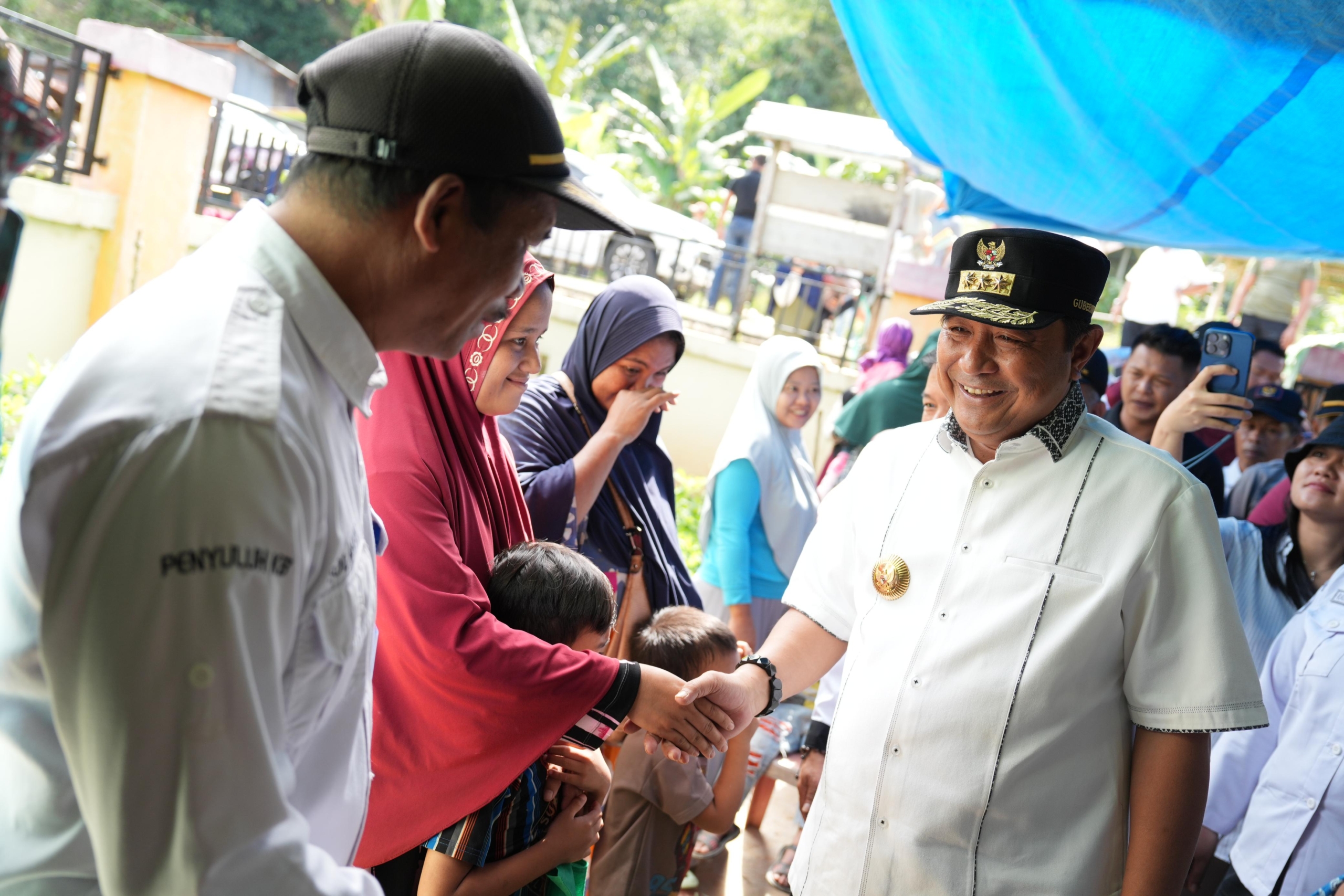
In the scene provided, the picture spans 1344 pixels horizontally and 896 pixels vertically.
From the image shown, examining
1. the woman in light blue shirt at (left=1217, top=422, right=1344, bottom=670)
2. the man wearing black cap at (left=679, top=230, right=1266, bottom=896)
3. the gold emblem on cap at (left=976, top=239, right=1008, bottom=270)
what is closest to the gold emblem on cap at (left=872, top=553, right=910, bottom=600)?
the man wearing black cap at (left=679, top=230, right=1266, bottom=896)

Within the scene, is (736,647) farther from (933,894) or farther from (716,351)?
(716,351)

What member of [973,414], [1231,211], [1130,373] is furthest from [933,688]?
[1130,373]

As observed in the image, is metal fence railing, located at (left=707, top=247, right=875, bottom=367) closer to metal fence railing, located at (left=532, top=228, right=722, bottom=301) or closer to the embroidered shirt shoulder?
metal fence railing, located at (left=532, top=228, right=722, bottom=301)

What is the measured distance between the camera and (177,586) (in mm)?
868

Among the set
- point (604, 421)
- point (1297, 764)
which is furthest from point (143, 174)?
point (1297, 764)

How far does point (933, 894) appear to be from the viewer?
1815 mm

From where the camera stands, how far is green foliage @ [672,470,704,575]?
7.55 metres

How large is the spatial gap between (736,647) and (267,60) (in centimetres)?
2093

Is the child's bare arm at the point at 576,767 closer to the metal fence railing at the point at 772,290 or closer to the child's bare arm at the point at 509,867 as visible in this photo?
the child's bare arm at the point at 509,867

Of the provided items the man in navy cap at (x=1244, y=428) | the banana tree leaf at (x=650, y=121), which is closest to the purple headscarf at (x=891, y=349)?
the man in navy cap at (x=1244, y=428)

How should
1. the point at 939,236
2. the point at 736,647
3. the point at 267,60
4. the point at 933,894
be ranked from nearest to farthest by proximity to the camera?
the point at 933,894 < the point at 736,647 < the point at 939,236 < the point at 267,60

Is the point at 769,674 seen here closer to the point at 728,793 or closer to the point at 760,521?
the point at 728,793

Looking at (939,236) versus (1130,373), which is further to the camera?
(939,236)

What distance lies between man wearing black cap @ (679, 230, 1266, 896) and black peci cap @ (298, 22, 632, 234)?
1103 millimetres
